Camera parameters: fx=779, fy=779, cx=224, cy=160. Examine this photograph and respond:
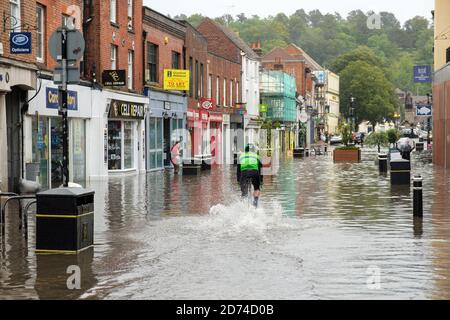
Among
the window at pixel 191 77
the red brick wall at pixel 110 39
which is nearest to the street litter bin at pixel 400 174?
the red brick wall at pixel 110 39

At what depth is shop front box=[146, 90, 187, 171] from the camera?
135 ft

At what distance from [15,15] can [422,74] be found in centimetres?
3183

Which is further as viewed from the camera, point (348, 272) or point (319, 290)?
point (348, 272)

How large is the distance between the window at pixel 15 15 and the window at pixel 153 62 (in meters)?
16.6

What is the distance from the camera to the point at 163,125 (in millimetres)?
44219

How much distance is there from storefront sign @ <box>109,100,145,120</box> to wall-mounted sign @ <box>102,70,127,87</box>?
149 cm

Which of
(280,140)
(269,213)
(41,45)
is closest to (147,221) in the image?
(269,213)

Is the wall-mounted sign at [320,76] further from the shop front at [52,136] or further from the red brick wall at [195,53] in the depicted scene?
the shop front at [52,136]

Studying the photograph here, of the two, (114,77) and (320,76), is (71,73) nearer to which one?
(114,77)

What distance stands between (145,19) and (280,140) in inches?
2072

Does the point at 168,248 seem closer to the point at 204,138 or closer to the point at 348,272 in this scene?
the point at 348,272

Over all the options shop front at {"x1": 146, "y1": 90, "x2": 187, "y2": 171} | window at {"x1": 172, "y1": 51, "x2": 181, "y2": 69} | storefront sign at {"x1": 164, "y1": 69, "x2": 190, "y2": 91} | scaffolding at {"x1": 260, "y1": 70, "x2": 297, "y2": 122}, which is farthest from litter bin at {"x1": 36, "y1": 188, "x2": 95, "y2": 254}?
scaffolding at {"x1": 260, "y1": 70, "x2": 297, "y2": 122}

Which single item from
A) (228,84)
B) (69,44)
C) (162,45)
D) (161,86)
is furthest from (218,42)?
(69,44)

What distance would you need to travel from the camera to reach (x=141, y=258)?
11.7 m
